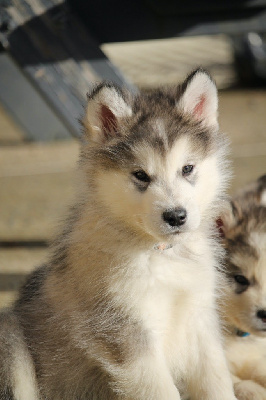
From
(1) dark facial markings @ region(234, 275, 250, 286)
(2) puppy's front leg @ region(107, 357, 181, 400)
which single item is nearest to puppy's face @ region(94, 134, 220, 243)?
(2) puppy's front leg @ region(107, 357, 181, 400)

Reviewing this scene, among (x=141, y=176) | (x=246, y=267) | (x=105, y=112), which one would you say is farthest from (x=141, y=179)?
(x=246, y=267)

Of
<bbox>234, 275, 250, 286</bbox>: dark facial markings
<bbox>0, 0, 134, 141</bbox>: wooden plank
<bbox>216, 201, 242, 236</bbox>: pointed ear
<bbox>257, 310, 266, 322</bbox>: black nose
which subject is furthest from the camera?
<bbox>0, 0, 134, 141</bbox>: wooden plank

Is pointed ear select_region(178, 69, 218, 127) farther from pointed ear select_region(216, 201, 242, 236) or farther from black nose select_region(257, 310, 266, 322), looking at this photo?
black nose select_region(257, 310, 266, 322)

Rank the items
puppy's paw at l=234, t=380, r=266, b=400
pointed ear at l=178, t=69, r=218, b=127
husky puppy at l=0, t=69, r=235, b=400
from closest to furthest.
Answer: husky puppy at l=0, t=69, r=235, b=400, pointed ear at l=178, t=69, r=218, b=127, puppy's paw at l=234, t=380, r=266, b=400

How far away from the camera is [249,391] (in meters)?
3.54

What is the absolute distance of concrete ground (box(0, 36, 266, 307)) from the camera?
247 inches

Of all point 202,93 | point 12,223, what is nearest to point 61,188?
point 12,223

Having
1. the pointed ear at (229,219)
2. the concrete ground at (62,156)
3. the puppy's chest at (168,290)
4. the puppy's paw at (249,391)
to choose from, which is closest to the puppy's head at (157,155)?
the puppy's chest at (168,290)

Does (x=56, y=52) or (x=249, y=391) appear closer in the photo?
(x=249, y=391)

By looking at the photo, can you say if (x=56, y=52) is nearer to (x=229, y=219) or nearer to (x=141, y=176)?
(x=229, y=219)

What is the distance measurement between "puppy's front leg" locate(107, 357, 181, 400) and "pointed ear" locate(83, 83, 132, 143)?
Result: 46.4 inches

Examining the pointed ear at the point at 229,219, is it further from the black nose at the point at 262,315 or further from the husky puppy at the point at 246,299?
the black nose at the point at 262,315

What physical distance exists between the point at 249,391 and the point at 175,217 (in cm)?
128

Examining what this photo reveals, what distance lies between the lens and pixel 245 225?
4.00 meters
